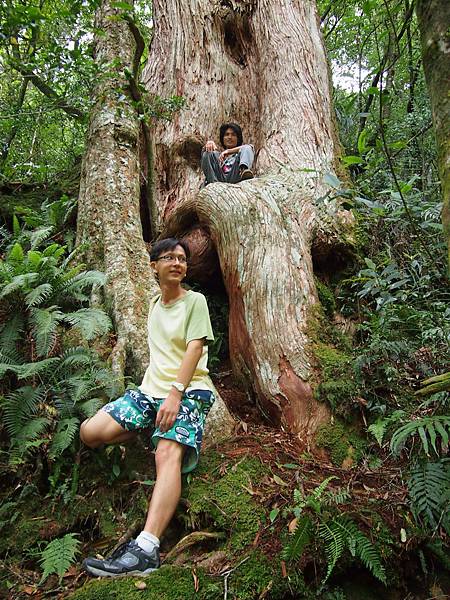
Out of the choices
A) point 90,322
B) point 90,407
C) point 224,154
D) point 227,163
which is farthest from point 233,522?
point 224,154

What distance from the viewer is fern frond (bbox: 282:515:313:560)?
241cm

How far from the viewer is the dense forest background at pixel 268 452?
2566 mm

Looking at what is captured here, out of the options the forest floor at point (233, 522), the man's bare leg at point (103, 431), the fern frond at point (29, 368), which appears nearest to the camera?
the forest floor at point (233, 522)

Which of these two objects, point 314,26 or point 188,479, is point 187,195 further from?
point 188,479

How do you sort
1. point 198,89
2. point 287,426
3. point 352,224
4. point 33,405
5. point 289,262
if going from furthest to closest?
1. point 198,89
2. point 352,224
3. point 289,262
4. point 287,426
5. point 33,405

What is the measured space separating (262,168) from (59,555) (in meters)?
4.92

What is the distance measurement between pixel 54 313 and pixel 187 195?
316 cm

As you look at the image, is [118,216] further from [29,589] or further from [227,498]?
[29,589]

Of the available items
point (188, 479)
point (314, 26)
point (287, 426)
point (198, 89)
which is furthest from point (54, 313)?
point (314, 26)

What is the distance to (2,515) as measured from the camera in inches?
123

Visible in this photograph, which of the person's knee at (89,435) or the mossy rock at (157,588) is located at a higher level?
the person's knee at (89,435)

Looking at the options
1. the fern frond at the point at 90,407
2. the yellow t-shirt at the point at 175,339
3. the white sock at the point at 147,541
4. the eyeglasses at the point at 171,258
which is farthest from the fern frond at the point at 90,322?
the white sock at the point at 147,541

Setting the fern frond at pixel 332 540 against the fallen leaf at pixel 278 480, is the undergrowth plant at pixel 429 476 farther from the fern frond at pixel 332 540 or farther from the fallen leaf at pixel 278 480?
the fallen leaf at pixel 278 480

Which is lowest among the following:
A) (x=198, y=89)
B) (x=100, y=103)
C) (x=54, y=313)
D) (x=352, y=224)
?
(x=54, y=313)
